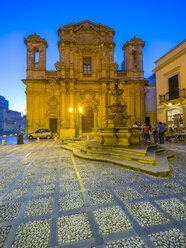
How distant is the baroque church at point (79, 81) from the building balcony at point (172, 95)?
480 centimetres

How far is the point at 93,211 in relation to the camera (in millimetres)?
1754

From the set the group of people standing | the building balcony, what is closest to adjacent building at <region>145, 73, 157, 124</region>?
the building balcony

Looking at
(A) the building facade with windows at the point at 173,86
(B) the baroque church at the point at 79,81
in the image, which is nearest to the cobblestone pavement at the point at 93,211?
(A) the building facade with windows at the point at 173,86

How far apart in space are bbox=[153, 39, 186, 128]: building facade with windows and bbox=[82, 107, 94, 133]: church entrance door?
31.1 feet

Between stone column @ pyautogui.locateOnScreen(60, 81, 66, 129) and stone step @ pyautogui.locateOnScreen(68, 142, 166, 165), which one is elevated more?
stone column @ pyautogui.locateOnScreen(60, 81, 66, 129)

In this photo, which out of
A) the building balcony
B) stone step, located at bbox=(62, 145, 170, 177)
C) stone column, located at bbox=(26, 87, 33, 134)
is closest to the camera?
stone step, located at bbox=(62, 145, 170, 177)

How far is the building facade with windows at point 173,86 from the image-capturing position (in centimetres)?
1164

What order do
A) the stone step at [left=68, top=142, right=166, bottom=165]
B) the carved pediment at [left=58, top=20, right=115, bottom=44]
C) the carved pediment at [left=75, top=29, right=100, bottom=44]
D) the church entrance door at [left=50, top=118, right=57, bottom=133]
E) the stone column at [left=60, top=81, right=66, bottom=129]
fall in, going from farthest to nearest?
1. the carved pediment at [left=75, top=29, right=100, bottom=44]
2. the carved pediment at [left=58, top=20, right=115, bottom=44]
3. the church entrance door at [left=50, top=118, right=57, bottom=133]
4. the stone column at [left=60, top=81, right=66, bottom=129]
5. the stone step at [left=68, top=142, right=166, bottom=165]

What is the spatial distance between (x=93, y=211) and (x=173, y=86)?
15.1 metres

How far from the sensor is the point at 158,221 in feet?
4.98

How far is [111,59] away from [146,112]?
33.6 feet

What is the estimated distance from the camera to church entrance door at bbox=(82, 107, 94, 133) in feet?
60.8

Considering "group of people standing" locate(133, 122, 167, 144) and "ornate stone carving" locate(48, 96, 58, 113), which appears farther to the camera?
"ornate stone carving" locate(48, 96, 58, 113)

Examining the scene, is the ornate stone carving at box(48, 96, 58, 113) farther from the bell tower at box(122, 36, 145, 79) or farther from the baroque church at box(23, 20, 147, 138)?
the bell tower at box(122, 36, 145, 79)
